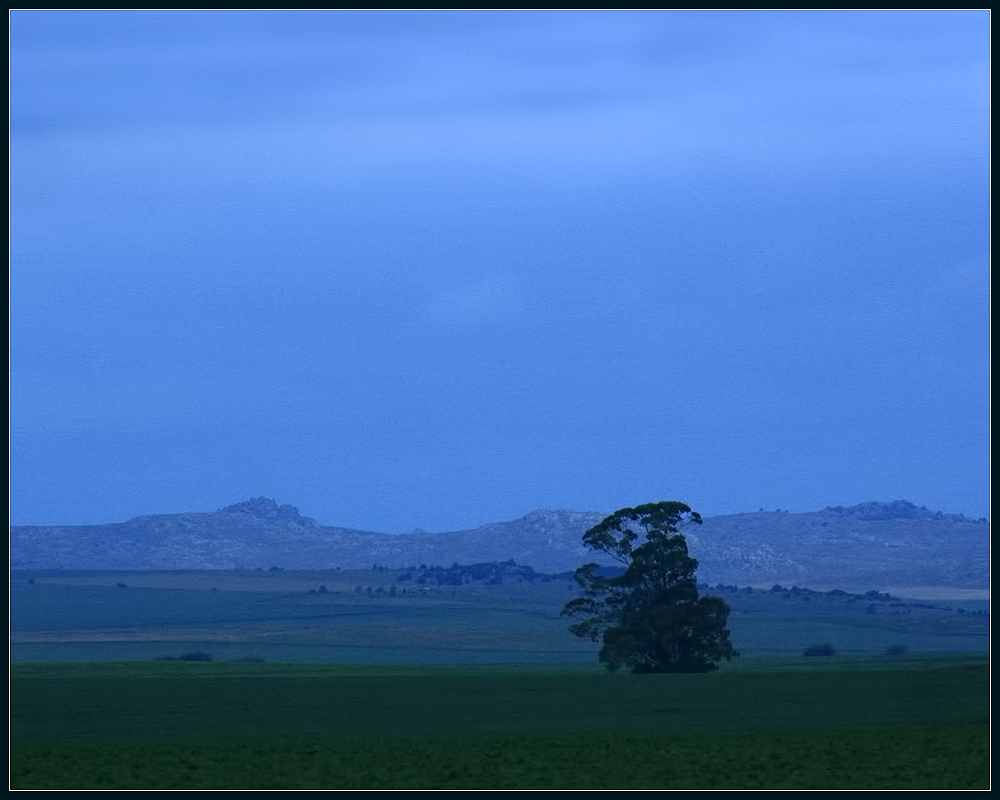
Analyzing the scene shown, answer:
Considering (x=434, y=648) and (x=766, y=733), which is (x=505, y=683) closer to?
(x=766, y=733)

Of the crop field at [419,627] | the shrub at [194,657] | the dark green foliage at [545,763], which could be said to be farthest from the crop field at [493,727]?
the crop field at [419,627]

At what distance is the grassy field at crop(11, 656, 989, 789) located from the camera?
3216 centimetres

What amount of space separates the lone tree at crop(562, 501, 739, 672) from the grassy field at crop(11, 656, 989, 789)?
2998mm

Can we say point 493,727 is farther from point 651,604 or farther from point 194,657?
point 194,657

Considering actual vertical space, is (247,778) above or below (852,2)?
below

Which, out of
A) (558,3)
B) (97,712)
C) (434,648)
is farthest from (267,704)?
(434,648)

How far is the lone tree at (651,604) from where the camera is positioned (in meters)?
76.1

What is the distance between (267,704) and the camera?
5616cm

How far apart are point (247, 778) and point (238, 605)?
16861cm

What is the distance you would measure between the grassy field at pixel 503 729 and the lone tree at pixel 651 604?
9.84 feet

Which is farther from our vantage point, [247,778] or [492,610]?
[492,610]

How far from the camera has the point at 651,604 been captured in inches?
3063

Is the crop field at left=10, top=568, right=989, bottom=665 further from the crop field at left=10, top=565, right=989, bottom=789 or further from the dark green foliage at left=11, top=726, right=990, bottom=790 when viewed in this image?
the dark green foliage at left=11, top=726, right=990, bottom=790

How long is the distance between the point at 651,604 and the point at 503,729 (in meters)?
32.8
